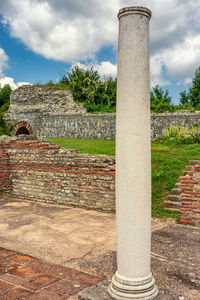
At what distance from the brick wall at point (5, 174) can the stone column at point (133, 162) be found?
693 cm

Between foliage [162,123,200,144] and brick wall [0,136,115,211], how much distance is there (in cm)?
627

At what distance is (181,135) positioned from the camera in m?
13.7

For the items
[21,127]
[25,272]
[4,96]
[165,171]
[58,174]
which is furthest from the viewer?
[4,96]

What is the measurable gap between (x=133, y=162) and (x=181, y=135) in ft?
38.7

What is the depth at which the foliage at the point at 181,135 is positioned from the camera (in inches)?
486

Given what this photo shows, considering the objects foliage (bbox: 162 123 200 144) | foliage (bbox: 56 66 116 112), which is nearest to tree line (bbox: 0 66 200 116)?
foliage (bbox: 56 66 116 112)

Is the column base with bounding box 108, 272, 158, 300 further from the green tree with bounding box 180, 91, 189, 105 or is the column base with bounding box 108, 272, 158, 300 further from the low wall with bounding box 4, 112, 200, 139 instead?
the green tree with bounding box 180, 91, 189, 105

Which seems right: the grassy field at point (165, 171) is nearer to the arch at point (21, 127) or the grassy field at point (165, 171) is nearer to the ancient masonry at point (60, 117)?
the ancient masonry at point (60, 117)

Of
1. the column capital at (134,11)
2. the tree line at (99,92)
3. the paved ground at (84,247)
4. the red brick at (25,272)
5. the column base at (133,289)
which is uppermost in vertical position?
the tree line at (99,92)

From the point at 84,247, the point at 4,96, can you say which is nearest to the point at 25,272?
the point at 84,247

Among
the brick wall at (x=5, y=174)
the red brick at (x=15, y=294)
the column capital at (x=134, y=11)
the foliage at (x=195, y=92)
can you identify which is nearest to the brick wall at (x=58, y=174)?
the brick wall at (x=5, y=174)

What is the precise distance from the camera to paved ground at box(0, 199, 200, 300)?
127 inches

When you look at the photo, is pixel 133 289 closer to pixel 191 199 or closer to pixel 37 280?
pixel 37 280

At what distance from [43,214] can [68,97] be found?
14700 mm
